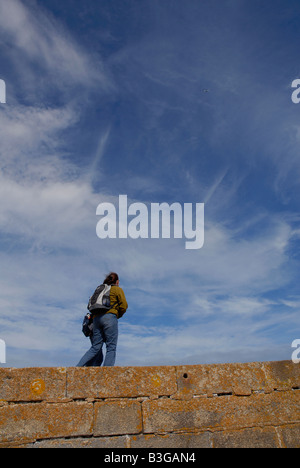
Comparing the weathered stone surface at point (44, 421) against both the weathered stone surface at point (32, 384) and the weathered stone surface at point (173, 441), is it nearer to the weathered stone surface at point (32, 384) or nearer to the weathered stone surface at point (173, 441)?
the weathered stone surface at point (32, 384)

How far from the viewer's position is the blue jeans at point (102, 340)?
571cm

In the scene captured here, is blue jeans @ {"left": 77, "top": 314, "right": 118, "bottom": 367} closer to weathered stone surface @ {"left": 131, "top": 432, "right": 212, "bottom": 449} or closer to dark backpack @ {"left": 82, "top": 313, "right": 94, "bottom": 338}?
dark backpack @ {"left": 82, "top": 313, "right": 94, "bottom": 338}

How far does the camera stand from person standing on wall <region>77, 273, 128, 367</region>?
225 inches

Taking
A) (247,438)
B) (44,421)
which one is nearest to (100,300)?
(44,421)

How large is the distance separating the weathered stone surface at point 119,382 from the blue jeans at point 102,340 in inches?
30.6

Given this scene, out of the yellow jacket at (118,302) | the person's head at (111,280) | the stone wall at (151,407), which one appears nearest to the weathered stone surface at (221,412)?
the stone wall at (151,407)

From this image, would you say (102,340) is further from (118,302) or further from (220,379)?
(220,379)

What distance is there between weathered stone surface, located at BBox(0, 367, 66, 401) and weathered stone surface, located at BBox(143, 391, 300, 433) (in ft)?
3.93

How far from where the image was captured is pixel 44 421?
14.7ft

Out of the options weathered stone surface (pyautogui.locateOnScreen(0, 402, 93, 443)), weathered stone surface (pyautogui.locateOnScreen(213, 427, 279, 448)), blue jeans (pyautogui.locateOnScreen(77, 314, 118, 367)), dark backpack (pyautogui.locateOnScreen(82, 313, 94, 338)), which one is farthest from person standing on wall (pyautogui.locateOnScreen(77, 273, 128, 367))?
weathered stone surface (pyautogui.locateOnScreen(213, 427, 279, 448))

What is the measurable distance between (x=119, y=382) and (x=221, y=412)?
4.92ft

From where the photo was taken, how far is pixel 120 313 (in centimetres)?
619
